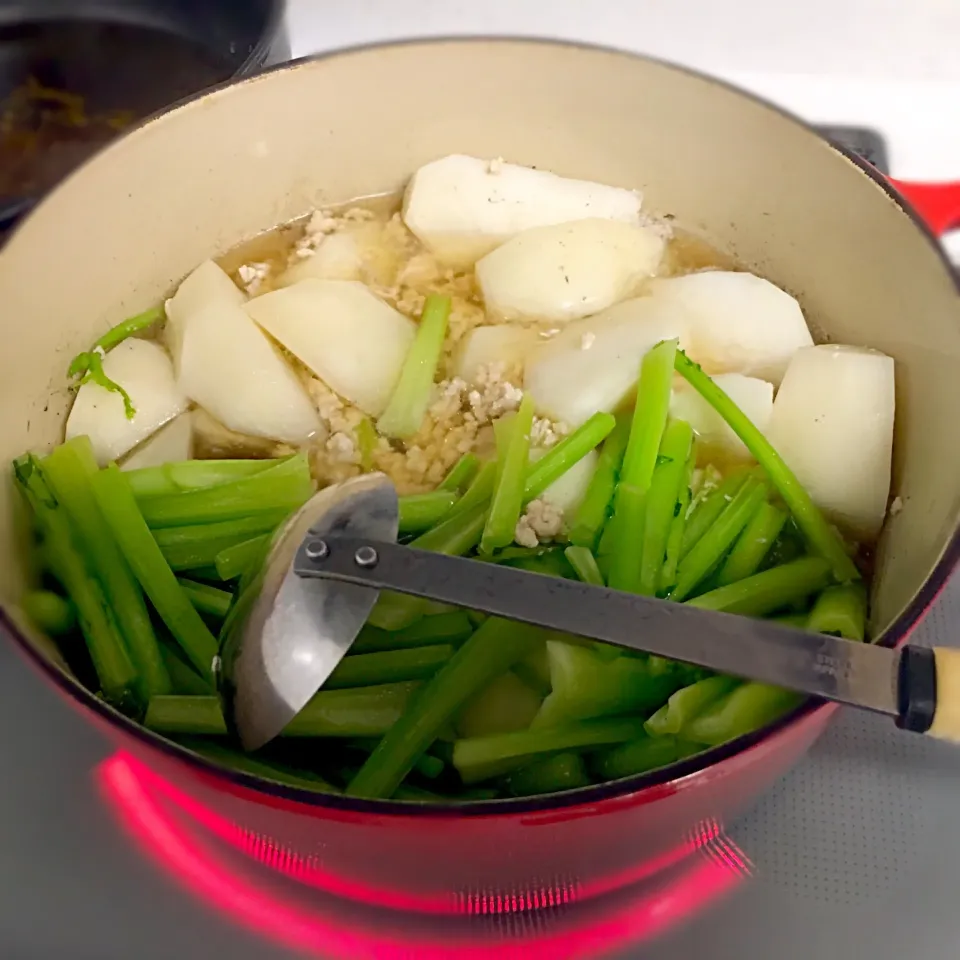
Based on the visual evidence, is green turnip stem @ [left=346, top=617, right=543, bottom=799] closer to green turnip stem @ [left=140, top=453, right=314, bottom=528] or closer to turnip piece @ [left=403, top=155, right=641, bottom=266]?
green turnip stem @ [left=140, top=453, right=314, bottom=528]

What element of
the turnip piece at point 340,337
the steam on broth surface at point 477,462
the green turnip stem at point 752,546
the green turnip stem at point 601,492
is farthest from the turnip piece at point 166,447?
the green turnip stem at point 752,546

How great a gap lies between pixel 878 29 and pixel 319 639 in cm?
101

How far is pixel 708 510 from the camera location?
2.39 feet

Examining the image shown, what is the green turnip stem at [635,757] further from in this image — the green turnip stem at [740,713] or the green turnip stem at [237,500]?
the green turnip stem at [237,500]

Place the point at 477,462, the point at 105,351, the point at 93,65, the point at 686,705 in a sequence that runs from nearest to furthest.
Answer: the point at 686,705 < the point at 477,462 < the point at 105,351 < the point at 93,65

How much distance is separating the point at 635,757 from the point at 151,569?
1.12 ft

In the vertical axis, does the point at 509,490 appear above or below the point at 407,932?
above

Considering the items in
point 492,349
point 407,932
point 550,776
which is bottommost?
point 407,932

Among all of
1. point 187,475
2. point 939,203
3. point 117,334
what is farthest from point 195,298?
point 939,203

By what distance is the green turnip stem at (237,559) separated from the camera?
0.70 metres

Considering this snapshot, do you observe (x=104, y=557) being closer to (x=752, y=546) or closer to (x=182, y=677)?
(x=182, y=677)

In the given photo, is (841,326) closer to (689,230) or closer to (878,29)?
(689,230)

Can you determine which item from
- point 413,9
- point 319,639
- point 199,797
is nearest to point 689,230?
point 413,9

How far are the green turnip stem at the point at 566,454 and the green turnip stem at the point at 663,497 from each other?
47 mm
